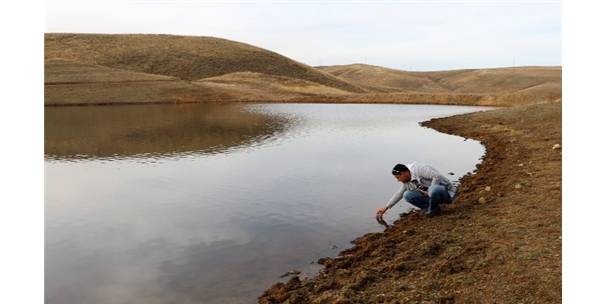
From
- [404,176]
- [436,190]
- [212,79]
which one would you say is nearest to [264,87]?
[212,79]

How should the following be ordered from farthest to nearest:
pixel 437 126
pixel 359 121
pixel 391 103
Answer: pixel 391 103 → pixel 359 121 → pixel 437 126

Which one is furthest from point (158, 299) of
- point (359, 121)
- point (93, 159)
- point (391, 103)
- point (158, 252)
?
point (391, 103)

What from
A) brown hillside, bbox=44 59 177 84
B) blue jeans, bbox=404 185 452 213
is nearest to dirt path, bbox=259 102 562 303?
blue jeans, bbox=404 185 452 213

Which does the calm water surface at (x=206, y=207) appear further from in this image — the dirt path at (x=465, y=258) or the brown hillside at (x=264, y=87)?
the brown hillside at (x=264, y=87)

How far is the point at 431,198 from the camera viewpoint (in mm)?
11250

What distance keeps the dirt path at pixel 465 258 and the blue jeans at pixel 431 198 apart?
0.32 metres

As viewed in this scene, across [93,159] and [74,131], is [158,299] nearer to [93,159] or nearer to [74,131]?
[93,159]

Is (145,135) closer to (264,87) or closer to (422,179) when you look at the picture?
(422,179)

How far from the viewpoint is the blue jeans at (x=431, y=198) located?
11.1 m

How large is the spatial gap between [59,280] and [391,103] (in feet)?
232

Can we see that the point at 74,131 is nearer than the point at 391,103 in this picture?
Yes

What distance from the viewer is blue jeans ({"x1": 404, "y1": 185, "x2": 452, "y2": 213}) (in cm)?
1114

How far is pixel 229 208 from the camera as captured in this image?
13.7 m

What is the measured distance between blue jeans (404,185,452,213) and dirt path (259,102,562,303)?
32 cm
